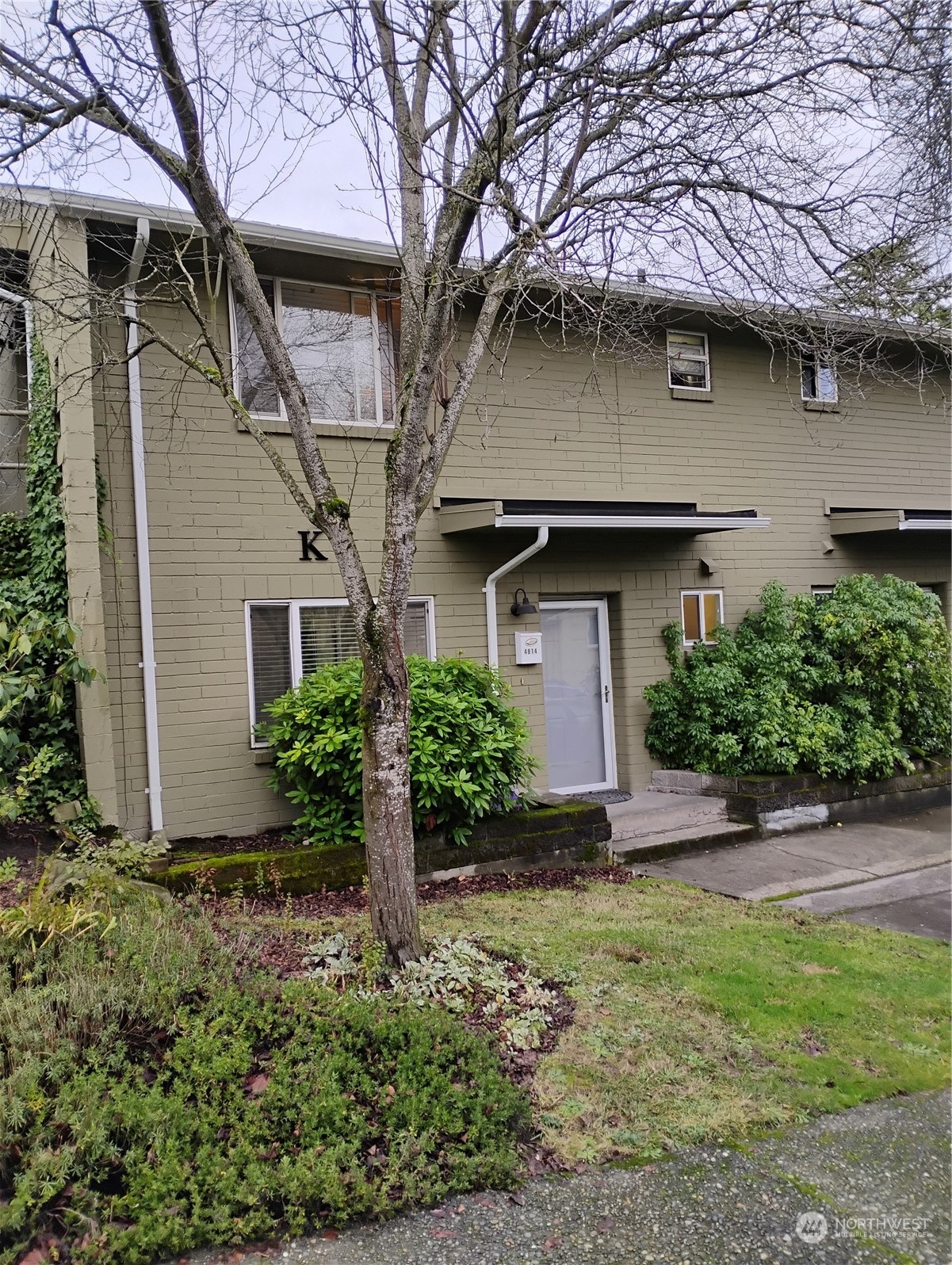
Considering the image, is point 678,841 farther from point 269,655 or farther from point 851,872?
point 269,655

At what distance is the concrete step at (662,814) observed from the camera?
856 centimetres

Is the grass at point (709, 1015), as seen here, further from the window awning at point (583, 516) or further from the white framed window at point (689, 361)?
the white framed window at point (689, 361)

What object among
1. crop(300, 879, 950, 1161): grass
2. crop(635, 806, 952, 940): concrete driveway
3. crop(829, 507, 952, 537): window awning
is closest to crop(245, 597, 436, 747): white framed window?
crop(300, 879, 950, 1161): grass

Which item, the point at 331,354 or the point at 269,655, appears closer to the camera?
the point at 269,655

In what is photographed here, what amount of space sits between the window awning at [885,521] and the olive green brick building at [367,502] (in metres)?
0.04

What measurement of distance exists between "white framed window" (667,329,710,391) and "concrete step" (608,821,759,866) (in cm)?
506

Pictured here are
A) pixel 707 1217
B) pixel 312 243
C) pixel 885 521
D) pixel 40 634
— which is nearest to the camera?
pixel 707 1217

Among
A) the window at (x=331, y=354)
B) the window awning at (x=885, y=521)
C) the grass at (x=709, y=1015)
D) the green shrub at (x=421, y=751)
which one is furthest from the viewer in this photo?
the window awning at (x=885, y=521)

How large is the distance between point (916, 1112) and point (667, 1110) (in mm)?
1027

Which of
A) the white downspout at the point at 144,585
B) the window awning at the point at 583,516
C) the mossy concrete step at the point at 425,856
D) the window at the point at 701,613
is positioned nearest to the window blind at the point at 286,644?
the white downspout at the point at 144,585

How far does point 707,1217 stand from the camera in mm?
2992

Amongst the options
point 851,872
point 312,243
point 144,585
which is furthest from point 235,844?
point 312,243

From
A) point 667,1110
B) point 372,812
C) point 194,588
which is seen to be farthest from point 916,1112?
point 194,588

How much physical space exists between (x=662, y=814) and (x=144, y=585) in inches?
206
